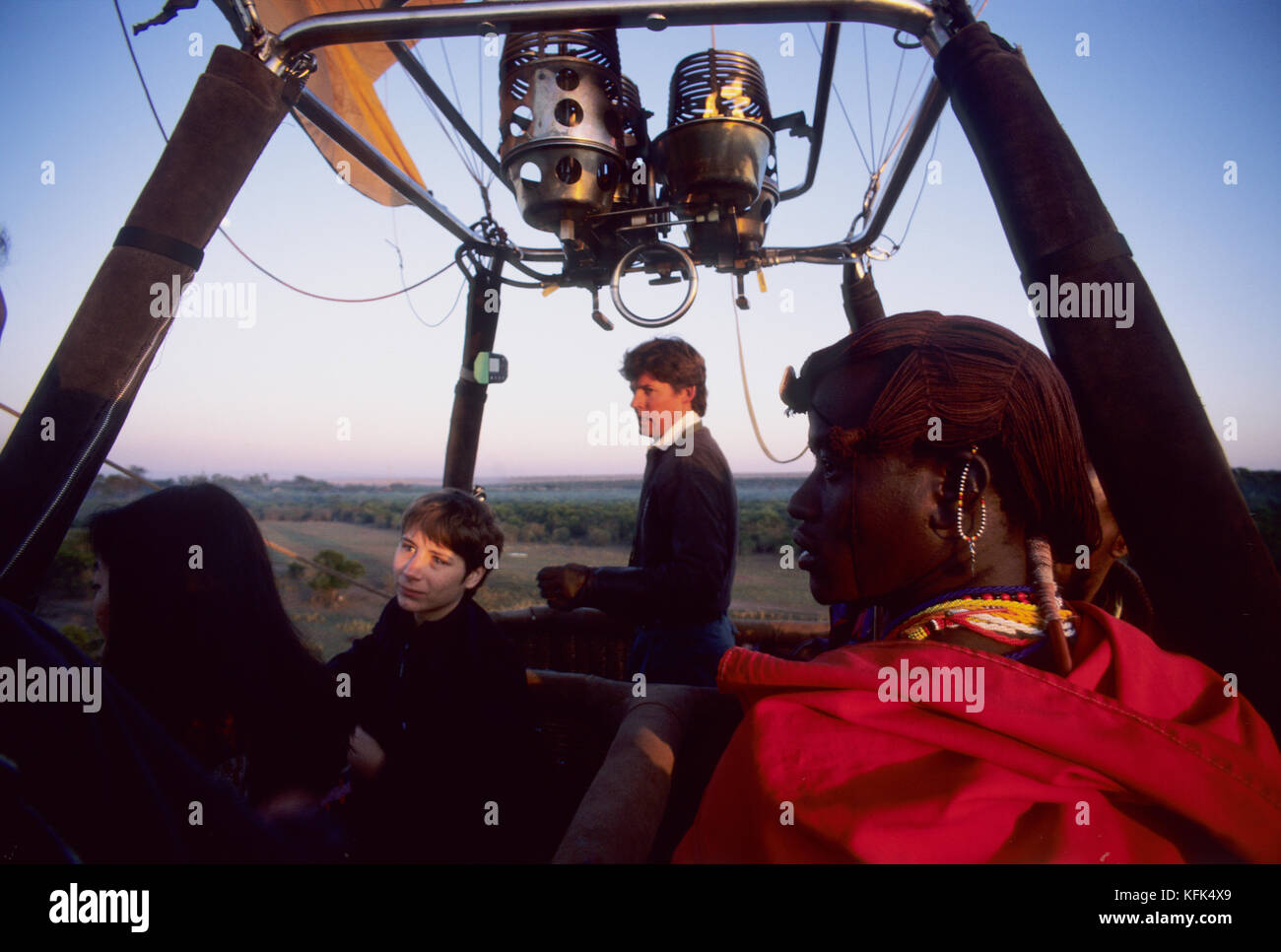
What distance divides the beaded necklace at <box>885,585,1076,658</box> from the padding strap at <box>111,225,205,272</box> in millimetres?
1497

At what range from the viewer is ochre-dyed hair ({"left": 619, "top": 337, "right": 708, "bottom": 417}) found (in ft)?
9.16

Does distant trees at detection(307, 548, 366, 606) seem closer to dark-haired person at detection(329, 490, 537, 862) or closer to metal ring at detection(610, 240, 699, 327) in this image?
dark-haired person at detection(329, 490, 537, 862)

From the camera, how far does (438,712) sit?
1912 millimetres

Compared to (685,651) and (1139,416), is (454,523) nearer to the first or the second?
(685,651)

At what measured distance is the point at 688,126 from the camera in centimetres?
209

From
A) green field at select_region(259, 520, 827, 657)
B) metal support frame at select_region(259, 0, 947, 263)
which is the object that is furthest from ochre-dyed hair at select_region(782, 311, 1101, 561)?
green field at select_region(259, 520, 827, 657)

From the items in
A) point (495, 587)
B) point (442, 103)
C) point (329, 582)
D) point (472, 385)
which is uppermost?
point (442, 103)

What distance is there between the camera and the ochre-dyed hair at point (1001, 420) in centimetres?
104

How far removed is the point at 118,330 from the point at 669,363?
198 centimetres

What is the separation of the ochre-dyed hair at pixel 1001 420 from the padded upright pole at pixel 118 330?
132 centimetres

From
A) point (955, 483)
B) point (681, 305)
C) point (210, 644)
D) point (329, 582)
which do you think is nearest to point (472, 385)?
point (681, 305)

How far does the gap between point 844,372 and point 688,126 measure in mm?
1342

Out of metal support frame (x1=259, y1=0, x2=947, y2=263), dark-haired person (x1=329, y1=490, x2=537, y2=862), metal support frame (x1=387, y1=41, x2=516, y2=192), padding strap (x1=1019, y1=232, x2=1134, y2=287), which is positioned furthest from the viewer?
metal support frame (x1=387, y1=41, x2=516, y2=192)

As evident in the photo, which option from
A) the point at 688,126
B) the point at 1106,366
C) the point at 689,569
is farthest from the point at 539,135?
the point at 1106,366
